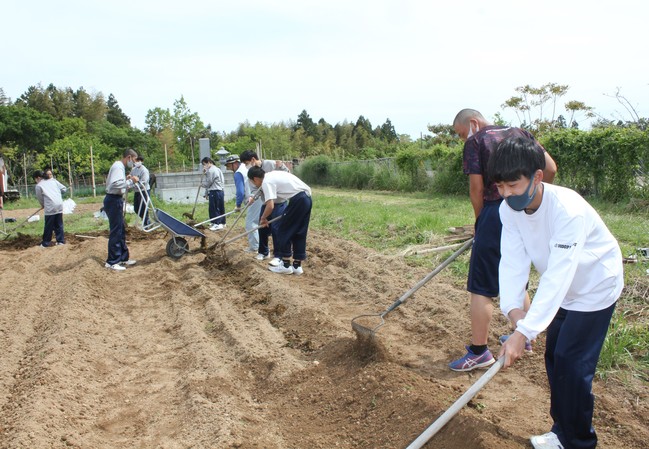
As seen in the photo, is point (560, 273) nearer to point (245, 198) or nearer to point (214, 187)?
point (245, 198)

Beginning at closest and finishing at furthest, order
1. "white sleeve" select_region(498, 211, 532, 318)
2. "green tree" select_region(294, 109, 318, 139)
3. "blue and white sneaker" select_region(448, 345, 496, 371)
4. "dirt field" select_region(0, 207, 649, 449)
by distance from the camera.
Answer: "white sleeve" select_region(498, 211, 532, 318) → "dirt field" select_region(0, 207, 649, 449) → "blue and white sneaker" select_region(448, 345, 496, 371) → "green tree" select_region(294, 109, 318, 139)

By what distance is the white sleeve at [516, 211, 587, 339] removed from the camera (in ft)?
7.16

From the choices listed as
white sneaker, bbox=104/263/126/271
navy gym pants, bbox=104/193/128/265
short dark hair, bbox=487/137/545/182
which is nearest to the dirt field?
white sneaker, bbox=104/263/126/271

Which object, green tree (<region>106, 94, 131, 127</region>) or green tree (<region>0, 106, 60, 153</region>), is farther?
green tree (<region>106, 94, 131, 127</region>)

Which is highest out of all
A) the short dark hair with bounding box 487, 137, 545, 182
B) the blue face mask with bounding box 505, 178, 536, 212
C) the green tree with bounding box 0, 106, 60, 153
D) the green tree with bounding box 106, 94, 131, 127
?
the green tree with bounding box 106, 94, 131, 127

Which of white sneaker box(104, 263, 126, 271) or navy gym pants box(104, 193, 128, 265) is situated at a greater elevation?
navy gym pants box(104, 193, 128, 265)

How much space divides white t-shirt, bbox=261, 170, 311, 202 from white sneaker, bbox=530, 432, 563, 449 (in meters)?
4.62

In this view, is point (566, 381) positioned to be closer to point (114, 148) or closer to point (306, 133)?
point (114, 148)

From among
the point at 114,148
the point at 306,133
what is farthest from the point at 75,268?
the point at 306,133

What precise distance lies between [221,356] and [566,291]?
9.80 ft

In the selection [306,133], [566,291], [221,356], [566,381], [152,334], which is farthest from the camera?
[306,133]

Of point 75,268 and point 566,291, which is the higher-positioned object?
point 566,291

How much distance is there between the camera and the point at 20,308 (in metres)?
6.09

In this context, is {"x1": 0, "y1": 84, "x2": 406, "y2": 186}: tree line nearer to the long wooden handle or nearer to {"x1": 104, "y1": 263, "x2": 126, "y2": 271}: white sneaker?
{"x1": 104, "y1": 263, "x2": 126, "y2": 271}: white sneaker
